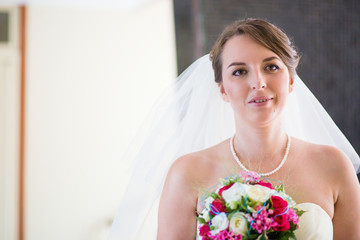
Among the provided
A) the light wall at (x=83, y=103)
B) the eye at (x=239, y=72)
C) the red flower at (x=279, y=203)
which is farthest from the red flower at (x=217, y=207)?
the light wall at (x=83, y=103)

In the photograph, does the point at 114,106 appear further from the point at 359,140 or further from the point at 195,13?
the point at 359,140

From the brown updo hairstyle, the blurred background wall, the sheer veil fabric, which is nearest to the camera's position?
the brown updo hairstyle

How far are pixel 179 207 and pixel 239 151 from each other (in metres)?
0.37

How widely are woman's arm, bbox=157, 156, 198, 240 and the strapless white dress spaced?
17.2 inches

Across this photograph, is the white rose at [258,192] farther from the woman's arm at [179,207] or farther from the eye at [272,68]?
the eye at [272,68]

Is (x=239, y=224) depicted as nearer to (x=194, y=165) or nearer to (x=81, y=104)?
(x=194, y=165)

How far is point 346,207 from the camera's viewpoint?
72.5 inches

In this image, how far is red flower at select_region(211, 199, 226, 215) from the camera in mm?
1447

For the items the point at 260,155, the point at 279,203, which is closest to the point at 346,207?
the point at 260,155

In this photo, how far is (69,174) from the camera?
5.40 meters

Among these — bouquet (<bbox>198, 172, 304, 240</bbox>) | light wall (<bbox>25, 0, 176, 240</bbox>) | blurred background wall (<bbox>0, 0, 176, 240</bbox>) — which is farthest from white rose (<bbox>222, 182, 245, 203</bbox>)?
blurred background wall (<bbox>0, 0, 176, 240</bbox>)

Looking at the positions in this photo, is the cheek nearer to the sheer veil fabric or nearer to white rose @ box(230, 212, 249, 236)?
the sheer veil fabric

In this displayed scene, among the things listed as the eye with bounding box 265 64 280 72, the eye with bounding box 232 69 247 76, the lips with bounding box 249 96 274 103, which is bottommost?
the lips with bounding box 249 96 274 103

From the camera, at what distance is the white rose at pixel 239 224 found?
1.37 m
